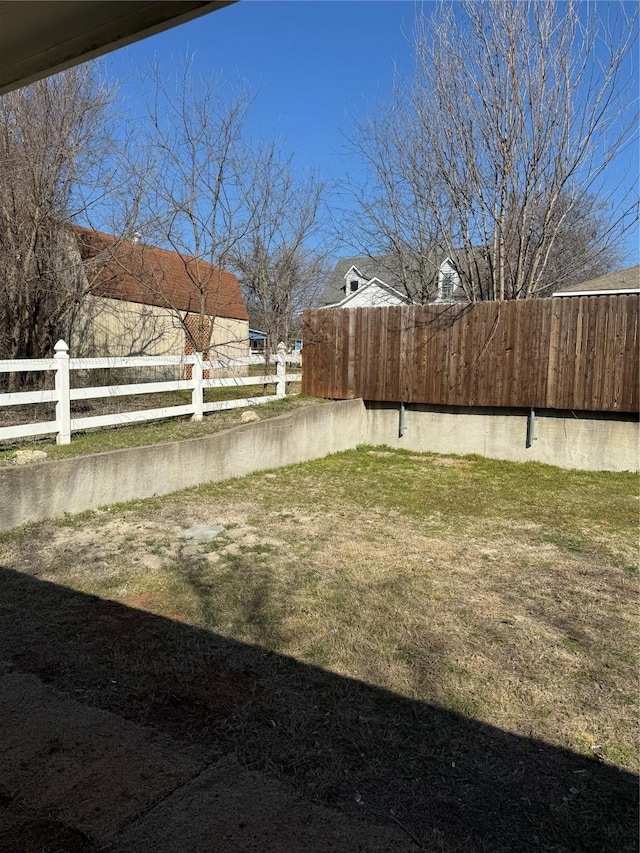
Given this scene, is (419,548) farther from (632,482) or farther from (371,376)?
(371,376)

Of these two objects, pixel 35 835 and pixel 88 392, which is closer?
pixel 35 835

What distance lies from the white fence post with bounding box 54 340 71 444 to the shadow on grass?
3393mm

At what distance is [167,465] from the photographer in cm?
668

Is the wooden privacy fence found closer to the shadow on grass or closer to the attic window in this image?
the attic window

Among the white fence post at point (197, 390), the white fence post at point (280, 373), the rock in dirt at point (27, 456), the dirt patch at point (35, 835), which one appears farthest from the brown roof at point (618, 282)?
the dirt patch at point (35, 835)

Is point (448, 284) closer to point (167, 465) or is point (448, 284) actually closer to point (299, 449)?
point (299, 449)

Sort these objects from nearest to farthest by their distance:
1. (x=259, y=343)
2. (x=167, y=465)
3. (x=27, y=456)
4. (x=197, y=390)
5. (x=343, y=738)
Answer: (x=343, y=738)
(x=27, y=456)
(x=167, y=465)
(x=197, y=390)
(x=259, y=343)

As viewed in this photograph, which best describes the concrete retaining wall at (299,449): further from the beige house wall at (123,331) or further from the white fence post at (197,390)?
the beige house wall at (123,331)

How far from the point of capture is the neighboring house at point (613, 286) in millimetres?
12157

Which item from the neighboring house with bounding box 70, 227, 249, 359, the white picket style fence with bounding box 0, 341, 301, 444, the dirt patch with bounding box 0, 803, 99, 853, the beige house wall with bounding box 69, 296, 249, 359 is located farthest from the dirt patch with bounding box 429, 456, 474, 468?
the dirt patch with bounding box 0, 803, 99, 853

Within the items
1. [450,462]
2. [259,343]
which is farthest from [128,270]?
[259,343]

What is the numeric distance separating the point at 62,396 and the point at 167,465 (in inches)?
53.0

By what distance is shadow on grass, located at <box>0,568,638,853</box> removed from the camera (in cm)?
202

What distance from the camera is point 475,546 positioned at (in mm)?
5234
